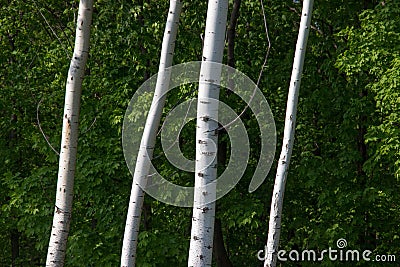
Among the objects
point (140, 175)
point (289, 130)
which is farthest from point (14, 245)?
point (140, 175)

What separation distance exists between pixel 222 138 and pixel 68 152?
563 centimetres

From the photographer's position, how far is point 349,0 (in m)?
11.7

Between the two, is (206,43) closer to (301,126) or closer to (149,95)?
(149,95)

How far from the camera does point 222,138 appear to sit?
11312 millimetres

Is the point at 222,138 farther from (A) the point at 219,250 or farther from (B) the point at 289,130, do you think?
(B) the point at 289,130

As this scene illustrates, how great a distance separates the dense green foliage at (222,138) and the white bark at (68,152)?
10.1 feet

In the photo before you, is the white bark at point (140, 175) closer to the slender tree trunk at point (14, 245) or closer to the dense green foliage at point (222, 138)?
the dense green foliage at point (222, 138)

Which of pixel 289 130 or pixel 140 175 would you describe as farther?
pixel 289 130

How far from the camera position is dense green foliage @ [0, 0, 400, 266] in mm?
10344

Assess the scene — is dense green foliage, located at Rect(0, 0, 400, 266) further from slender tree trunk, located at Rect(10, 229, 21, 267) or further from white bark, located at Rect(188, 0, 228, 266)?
white bark, located at Rect(188, 0, 228, 266)

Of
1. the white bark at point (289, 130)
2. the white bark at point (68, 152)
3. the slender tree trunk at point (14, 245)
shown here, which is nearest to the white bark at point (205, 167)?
the white bark at point (68, 152)

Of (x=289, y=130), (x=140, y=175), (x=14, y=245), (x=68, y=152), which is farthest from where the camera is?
(x=14, y=245)

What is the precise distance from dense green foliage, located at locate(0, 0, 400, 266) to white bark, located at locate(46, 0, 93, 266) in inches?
121

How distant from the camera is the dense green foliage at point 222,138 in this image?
1034cm
